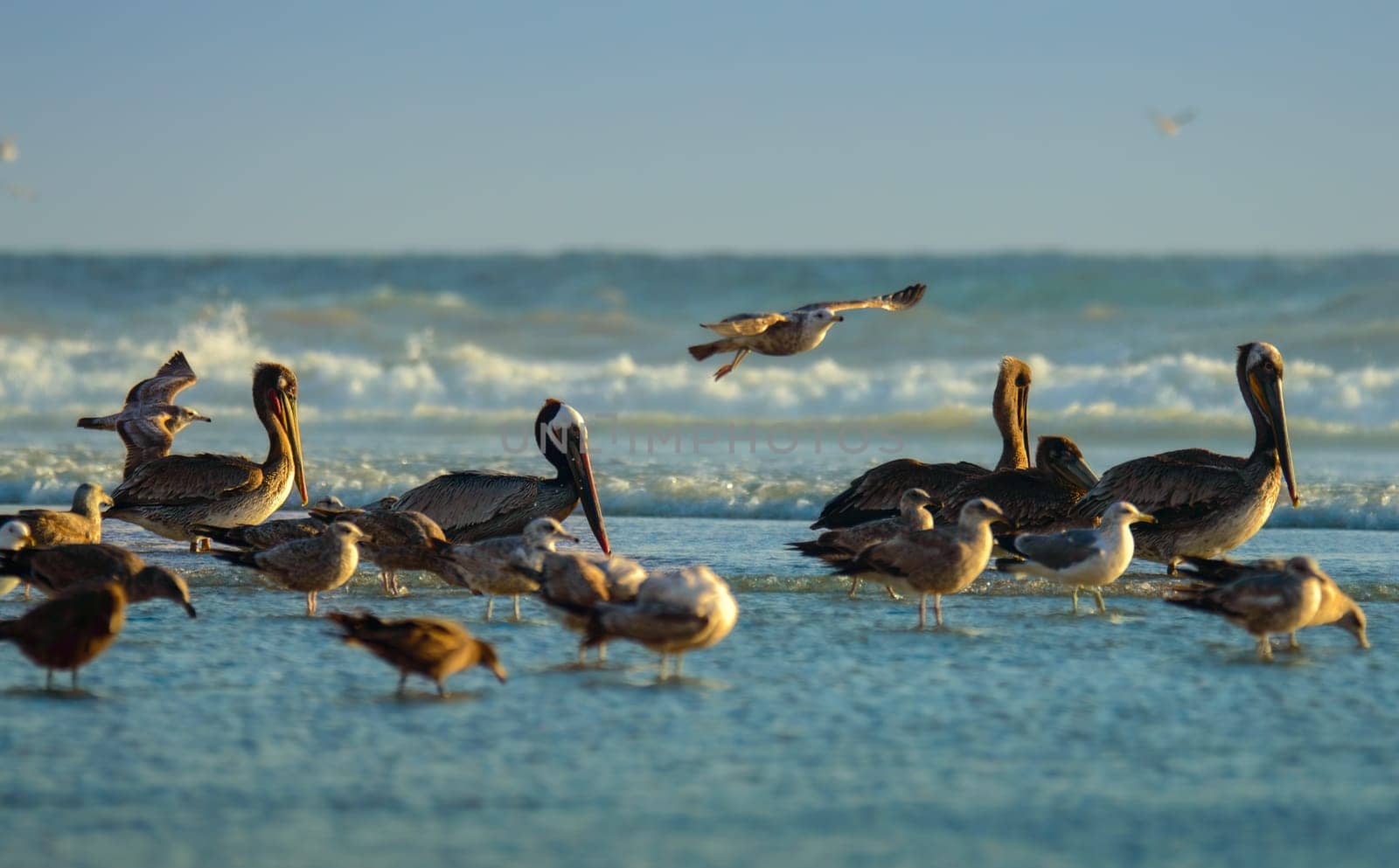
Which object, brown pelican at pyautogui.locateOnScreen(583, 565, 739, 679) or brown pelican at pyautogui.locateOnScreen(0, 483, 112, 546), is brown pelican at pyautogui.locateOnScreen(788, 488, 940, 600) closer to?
brown pelican at pyautogui.locateOnScreen(583, 565, 739, 679)

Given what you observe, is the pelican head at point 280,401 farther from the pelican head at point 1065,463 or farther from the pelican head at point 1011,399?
the pelican head at point 1065,463

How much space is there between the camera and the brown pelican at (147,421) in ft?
43.1

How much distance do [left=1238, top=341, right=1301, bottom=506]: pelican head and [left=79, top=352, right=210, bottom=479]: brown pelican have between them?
24.2 ft

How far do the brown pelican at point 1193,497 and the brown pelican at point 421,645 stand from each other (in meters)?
5.05

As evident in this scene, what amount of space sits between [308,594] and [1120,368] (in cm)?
2230

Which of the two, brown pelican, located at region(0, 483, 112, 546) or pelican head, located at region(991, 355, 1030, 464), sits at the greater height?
pelican head, located at region(991, 355, 1030, 464)

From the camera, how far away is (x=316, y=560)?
876 cm

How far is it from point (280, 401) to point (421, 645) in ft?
22.2

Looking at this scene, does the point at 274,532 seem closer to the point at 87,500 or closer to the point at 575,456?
the point at 87,500

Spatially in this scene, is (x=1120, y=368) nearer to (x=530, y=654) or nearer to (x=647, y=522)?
(x=647, y=522)

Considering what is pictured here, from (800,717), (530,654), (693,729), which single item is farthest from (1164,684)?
(530,654)

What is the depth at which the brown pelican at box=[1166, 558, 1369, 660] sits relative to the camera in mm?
7480

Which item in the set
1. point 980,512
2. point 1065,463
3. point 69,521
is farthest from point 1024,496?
point 69,521

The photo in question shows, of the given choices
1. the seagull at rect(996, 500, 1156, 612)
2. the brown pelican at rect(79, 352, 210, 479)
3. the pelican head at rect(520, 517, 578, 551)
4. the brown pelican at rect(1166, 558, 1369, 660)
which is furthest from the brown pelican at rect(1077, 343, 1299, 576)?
the brown pelican at rect(79, 352, 210, 479)
